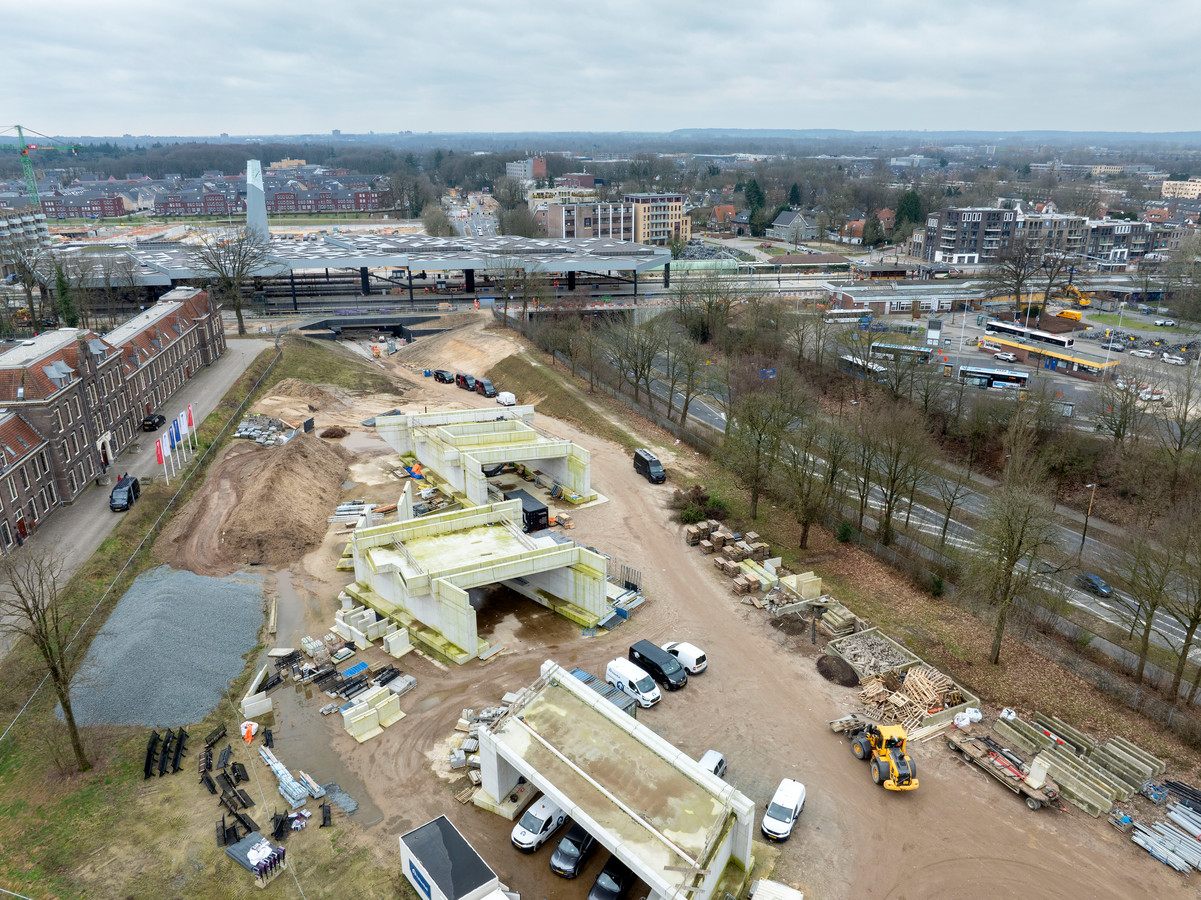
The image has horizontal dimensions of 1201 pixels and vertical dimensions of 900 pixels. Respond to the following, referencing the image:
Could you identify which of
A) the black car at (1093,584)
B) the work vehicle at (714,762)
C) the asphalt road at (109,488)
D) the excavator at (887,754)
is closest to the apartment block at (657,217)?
the asphalt road at (109,488)

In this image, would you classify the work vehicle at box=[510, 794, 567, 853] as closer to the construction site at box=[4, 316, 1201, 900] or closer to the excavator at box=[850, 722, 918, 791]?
the construction site at box=[4, 316, 1201, 900]

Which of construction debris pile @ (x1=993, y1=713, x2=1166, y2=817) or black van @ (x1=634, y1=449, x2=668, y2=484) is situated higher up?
black van @ (x1=634, y1=449, x2=668, y2=484)

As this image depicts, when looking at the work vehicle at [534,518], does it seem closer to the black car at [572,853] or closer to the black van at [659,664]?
the black van at [659,664]

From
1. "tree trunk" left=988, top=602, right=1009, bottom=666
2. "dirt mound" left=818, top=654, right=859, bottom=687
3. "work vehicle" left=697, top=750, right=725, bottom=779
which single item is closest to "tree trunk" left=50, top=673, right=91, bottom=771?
"work vehicle" left=697, top=750, right=725, bottom=779

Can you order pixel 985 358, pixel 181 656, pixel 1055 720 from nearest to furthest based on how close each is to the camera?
pixel 1055 720 < pixel 181 656 < pixel 985 358

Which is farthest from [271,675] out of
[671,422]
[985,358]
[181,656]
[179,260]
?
[179,260]

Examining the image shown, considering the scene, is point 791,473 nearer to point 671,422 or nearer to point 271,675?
point 671,422

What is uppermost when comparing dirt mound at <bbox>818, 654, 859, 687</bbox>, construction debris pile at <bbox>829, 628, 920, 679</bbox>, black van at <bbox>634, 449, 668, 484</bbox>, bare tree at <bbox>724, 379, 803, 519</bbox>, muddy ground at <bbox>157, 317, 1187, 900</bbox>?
bare tree at <bbox>724, 379, 803, 519</bbox>
